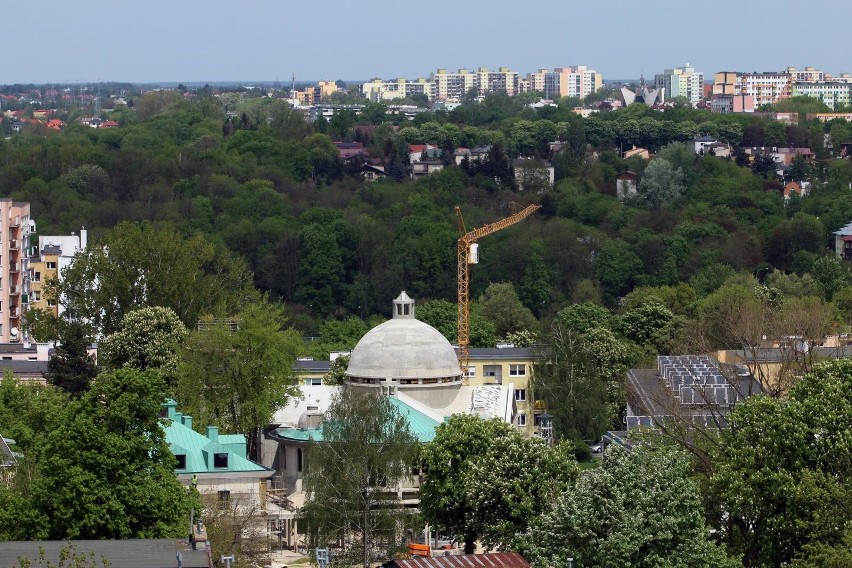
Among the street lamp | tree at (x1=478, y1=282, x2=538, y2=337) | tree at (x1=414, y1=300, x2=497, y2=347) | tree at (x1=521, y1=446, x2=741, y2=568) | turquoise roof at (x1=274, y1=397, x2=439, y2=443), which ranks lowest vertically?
tree at (x1=478, y1=282, x2=538, y2=337)

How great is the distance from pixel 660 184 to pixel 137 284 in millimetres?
97782

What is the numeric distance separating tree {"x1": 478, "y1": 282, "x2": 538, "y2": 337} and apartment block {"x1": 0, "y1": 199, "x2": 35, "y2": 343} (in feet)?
75.7

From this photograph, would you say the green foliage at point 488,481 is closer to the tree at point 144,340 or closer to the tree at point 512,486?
the tree at point 512,486

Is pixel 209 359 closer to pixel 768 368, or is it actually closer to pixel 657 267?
pixel 768 368

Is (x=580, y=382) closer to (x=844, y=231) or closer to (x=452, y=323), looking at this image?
(x=452, y=323)

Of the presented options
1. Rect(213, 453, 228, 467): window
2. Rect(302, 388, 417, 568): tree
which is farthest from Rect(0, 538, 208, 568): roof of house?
Rect(213, 453, 228, 467): window

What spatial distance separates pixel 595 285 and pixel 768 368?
243ft

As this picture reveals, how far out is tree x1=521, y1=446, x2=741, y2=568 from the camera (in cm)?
4444

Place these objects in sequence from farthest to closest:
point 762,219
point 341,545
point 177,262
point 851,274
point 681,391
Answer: point 762,219 < point 851,274 < point 177,262 < point 681,391 < point 341,545

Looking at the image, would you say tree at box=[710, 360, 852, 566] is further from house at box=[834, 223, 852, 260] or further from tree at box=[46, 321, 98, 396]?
house at box=[834, 223, 852, 260]

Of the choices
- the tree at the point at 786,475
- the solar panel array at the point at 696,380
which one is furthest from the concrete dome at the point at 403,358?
the tree at the point at 786,475

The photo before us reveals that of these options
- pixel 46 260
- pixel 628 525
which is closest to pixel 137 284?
pixel 46 260

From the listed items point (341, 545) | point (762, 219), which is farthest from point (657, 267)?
point (341, 545)

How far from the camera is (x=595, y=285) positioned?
5827 inches
